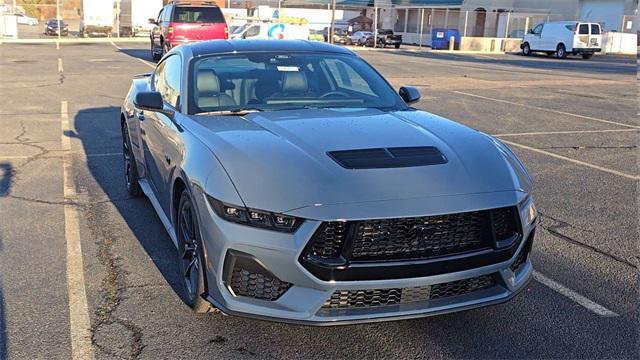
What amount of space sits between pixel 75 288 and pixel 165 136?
3.79 ft

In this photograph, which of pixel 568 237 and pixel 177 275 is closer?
pixel 177 275

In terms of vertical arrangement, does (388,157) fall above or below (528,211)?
above

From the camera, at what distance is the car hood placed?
3061 mm

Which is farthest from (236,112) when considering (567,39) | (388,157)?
(567,39)

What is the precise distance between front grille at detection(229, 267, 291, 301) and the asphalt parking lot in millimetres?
364

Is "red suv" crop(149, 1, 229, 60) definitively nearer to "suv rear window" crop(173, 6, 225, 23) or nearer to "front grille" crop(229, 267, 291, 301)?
"suv rear window" crop(173, 6, 225, 23)

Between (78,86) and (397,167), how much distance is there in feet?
44.6

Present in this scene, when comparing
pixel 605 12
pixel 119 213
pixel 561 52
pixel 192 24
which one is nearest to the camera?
pixel 119 213

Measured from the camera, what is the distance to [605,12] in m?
51.8

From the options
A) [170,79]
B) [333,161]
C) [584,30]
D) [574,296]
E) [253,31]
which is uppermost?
[584,30]

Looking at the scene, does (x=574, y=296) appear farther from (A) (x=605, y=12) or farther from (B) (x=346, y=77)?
(A) (x=605, y=12)

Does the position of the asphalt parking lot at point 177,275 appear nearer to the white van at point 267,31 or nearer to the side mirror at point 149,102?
the side mirror at point 149,102

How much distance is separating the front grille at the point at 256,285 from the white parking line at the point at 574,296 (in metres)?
1.95

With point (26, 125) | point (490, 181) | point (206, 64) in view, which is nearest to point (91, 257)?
point (206, 64)
